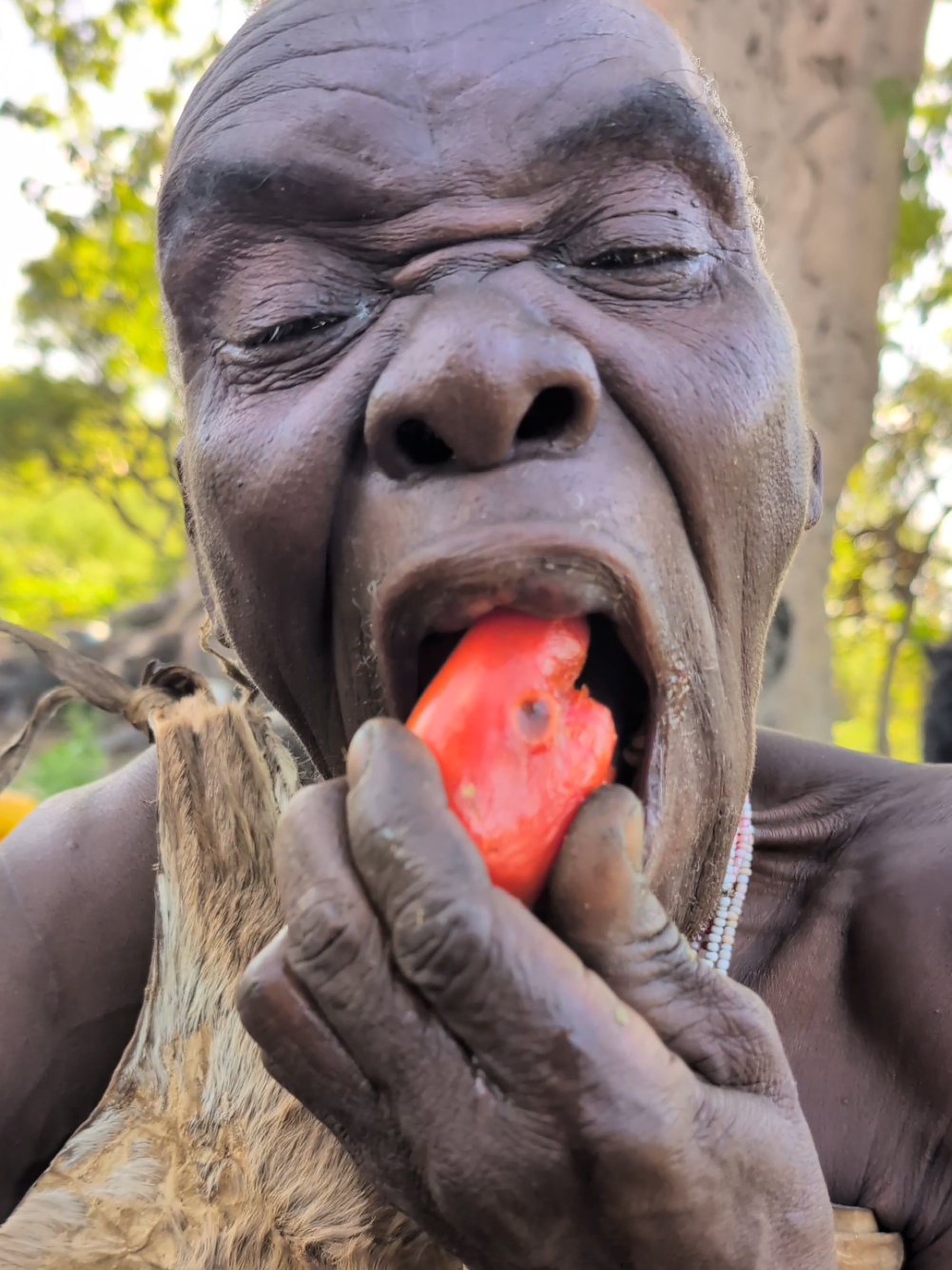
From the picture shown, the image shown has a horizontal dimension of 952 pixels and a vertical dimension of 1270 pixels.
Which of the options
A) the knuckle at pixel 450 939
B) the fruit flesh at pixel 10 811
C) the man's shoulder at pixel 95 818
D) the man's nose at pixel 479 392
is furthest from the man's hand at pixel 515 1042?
the fruit flesh at pixel 10 811

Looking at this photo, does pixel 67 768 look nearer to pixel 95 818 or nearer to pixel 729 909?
pixel 95 818

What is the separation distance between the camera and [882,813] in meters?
1.57

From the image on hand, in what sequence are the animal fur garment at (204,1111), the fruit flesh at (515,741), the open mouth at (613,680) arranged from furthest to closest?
the animal fur garment at (204,1111) → the open mouth at (613,680) → the fruit flesh at (515,741)

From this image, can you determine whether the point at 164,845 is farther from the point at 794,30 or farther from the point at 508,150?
the point at 794,30

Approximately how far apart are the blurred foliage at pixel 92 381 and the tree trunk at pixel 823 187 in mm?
1874

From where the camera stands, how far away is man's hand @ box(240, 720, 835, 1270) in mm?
734

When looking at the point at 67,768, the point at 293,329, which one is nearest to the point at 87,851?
the point at 293,329

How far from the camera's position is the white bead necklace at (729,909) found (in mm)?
1471

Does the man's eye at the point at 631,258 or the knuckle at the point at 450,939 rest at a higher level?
the man's eye at the point at 631,258

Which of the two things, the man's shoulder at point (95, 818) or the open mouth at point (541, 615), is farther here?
the man's shoulder at point (95, 818)

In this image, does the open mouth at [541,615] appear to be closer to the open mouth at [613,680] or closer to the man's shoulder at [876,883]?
the open mouth at [613,680]

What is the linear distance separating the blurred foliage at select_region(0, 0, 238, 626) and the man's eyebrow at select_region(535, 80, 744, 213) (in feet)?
2.95

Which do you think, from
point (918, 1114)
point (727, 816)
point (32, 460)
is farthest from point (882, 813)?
point (32, 460)

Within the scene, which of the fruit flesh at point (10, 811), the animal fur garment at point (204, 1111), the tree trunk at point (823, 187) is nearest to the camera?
the animal fur garment at point (204, 1111)
